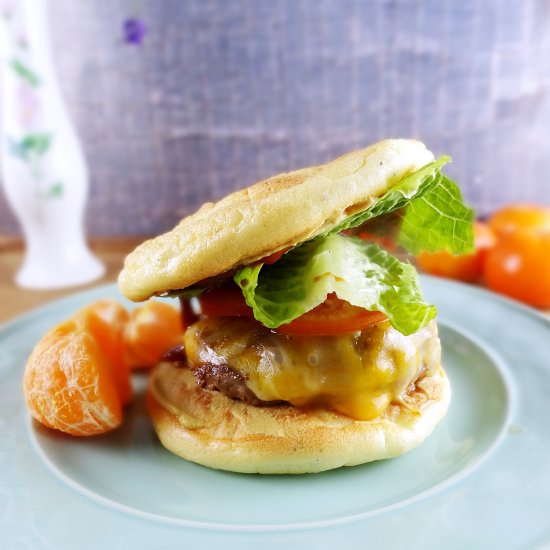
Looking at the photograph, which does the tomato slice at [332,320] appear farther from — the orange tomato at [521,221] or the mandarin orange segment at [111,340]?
the orange tomato at [521,221]

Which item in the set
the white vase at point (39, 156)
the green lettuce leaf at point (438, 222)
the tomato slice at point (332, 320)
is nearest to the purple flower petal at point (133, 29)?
the white vase at point (39, 156)

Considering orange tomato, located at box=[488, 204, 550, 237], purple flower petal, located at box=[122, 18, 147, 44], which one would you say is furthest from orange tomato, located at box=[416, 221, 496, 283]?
purple flower petal, located at box=[122, 18, 147, 44]

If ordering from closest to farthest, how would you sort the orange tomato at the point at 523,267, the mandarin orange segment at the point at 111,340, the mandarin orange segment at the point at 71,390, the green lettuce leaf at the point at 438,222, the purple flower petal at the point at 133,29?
the mandarin orange segment at the point at 71,390, the green lettuce leaf at the point at 438,222, the mandarin orange segment at the point at 111,340, the orange tomato at the point at 523,267, the purple flower petal at the point at 133,29

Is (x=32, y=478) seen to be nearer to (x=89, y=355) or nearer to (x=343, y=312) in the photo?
(x=89, y=355)

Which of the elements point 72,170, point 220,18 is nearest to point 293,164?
point 220,18

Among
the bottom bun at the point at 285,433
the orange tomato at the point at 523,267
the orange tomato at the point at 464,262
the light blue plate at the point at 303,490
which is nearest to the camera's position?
the light blue plate at the point at 303,490


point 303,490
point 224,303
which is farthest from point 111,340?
point 303,490

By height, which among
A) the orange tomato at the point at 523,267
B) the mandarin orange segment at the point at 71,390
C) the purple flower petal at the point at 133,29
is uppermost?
the purple flower petal at the point at 133,29
